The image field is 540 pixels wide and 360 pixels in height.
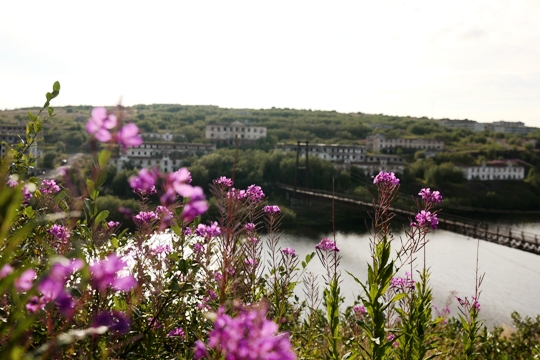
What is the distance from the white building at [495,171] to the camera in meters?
48.8

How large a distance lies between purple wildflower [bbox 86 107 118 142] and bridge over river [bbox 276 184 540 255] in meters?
14.8

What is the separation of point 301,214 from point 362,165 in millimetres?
17012

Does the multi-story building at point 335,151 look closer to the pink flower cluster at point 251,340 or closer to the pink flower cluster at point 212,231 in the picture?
the pink flower cluster at point 212,231

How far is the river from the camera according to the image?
47.6 ft

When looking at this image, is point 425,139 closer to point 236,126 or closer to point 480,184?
point 480,184

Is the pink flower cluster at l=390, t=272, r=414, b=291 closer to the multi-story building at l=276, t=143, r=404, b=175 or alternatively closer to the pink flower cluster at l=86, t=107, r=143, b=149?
the pink flower cluster at l=86, t=107, r=143, b=149

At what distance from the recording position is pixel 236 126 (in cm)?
5834

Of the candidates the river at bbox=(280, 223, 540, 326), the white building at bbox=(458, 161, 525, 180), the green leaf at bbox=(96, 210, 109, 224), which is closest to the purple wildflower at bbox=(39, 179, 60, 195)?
the green leaf at bbox=(96, 210, 109, 224)

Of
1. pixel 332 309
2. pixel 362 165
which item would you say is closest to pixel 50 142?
pixel 362 165

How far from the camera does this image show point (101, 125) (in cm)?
80

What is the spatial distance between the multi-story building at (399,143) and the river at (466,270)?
1363 inches

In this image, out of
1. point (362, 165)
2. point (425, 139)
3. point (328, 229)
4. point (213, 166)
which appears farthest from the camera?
point (425, 139)

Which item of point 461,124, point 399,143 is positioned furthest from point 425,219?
point 461,124

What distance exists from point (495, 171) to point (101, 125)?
54.8 metres
